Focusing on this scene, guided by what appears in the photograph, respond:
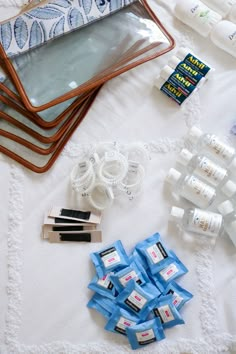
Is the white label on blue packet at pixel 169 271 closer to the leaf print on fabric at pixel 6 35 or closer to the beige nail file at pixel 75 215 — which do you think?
the beige nail file at pixel 75 215

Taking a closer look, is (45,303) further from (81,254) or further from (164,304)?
(164,304)

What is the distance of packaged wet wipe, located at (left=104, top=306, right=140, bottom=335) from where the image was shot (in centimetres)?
83

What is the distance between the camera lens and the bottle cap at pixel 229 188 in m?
0.88

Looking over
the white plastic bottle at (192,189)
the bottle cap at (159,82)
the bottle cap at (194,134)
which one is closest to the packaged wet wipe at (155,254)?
the white plastic bottle at (192,189)

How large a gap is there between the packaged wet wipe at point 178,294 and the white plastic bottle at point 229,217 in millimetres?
132

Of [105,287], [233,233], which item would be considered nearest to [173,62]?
[233,233]

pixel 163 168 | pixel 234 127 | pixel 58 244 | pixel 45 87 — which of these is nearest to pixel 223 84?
pixel 234 127

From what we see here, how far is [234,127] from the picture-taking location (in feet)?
3.12

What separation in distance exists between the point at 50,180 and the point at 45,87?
182 mm

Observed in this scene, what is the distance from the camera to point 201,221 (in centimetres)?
87

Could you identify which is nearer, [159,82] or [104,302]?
[104,302]

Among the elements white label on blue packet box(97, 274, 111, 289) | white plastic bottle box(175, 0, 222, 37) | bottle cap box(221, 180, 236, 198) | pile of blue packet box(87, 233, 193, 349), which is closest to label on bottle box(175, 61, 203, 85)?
white plastic bottle box(175, 0, 222, 37)

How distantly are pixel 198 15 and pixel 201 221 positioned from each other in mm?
430

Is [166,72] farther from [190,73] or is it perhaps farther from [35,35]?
[35,35]
